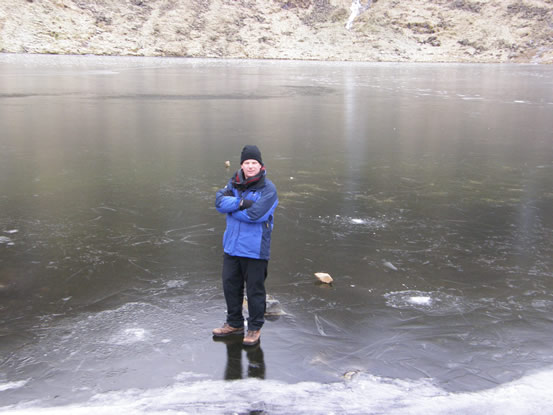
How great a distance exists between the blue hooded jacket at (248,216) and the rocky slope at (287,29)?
68.6 m

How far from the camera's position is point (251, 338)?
3.85 metres

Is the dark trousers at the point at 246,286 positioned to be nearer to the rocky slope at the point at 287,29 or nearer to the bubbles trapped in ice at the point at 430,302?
the bubbles trapped in ice at the point at 430,302

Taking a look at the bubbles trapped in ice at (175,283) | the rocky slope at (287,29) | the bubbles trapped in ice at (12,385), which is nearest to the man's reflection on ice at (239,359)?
the bubbles trapped in ice at (175,283)

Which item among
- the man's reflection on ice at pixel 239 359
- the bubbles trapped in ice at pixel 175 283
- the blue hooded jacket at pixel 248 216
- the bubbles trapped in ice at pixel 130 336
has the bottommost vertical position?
the man's reflection on ice at pixel 239 359

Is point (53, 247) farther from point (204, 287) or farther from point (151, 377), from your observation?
point (151, 377)

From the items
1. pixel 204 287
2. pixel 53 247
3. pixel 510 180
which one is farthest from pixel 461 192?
pixel 53 247

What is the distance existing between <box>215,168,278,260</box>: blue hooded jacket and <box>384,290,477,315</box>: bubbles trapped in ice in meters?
1.38

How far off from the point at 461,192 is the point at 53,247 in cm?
561

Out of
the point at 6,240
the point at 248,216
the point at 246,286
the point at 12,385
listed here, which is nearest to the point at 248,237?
the point at 248,216

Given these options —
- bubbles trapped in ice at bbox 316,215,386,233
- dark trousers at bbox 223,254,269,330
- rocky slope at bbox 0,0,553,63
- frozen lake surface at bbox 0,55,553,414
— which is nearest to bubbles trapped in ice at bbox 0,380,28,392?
frozen lake surface at bbox 0,55,553,414

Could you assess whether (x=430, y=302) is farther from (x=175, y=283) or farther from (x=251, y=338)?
(x=175, y=283)

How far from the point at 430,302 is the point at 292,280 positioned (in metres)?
1.23

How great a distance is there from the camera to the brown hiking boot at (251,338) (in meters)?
3.83

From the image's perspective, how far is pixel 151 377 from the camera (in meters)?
3.42
